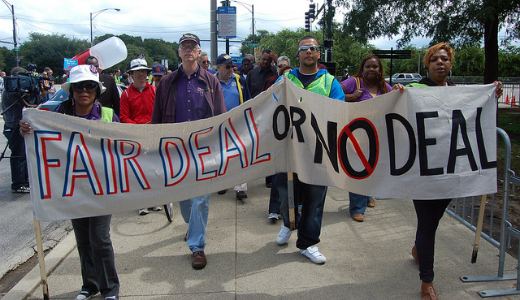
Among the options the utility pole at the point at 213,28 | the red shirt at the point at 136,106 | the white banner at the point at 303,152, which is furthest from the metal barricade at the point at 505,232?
the utility pole at the point at 213,28

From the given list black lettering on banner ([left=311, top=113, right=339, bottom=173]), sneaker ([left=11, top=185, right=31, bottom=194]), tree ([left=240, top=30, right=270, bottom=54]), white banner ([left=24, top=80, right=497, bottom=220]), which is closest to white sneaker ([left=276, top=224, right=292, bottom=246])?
white banner ([left=24, top=80, right=497, bottom=220])

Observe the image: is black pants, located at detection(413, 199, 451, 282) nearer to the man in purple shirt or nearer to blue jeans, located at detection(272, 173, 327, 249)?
blue jeans, located at detection(272, 173, 327, 249)

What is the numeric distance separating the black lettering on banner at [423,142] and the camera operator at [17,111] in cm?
589

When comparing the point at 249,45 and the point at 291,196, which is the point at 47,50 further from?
the point at 291,196

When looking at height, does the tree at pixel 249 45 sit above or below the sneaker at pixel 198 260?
above

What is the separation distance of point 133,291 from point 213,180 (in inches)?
42.7

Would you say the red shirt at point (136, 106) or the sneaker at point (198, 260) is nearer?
the sneaker at point (198, 260)

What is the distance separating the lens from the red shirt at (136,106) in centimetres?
548

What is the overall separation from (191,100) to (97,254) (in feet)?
5.08

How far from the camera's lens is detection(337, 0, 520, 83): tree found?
12828mm

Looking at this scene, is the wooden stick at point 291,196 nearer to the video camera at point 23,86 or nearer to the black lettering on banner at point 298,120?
the black lettering on banner at point 298,120

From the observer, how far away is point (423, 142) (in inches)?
133

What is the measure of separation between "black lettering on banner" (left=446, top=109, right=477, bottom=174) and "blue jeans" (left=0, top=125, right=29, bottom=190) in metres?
6.09

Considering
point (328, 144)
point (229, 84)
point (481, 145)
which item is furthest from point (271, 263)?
point (229, 84)
